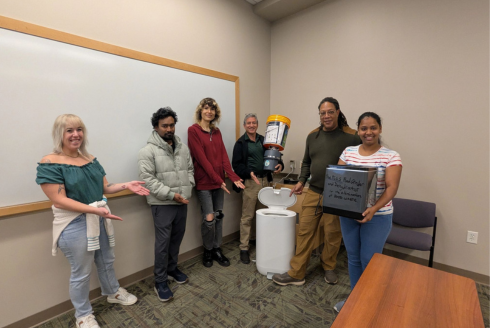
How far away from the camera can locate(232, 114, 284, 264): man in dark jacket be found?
248 centimetres

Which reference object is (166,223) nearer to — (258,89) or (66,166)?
(66,166)

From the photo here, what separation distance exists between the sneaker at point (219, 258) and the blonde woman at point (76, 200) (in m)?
1.10

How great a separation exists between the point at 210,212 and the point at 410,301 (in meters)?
1.70

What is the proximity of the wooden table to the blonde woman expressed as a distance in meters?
1.35

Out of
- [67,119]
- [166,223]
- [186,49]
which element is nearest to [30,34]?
[67,119]

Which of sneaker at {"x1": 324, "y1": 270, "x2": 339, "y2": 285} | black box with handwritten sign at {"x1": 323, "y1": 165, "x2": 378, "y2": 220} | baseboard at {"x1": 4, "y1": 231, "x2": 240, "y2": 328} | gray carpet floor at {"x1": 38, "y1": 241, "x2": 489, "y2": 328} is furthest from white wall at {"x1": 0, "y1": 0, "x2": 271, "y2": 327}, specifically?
black box with handwritten sign at {"x1": 323, "y1": 165, "x2": 378, "y2": 220}

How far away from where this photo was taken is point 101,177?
1.58 m

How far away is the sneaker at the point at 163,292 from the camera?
1.84 meters

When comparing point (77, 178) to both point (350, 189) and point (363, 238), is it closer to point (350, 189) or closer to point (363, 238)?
point (350, 189)

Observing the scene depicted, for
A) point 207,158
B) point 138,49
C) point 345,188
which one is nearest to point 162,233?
point 207,158

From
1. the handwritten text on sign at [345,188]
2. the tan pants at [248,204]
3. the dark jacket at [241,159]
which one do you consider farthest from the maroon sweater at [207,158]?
the handwritten text on sign at [345,188]

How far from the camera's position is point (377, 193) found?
53.6 inches

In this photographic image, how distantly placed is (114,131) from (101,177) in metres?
0.45

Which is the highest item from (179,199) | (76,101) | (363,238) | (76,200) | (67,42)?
(67,42)
